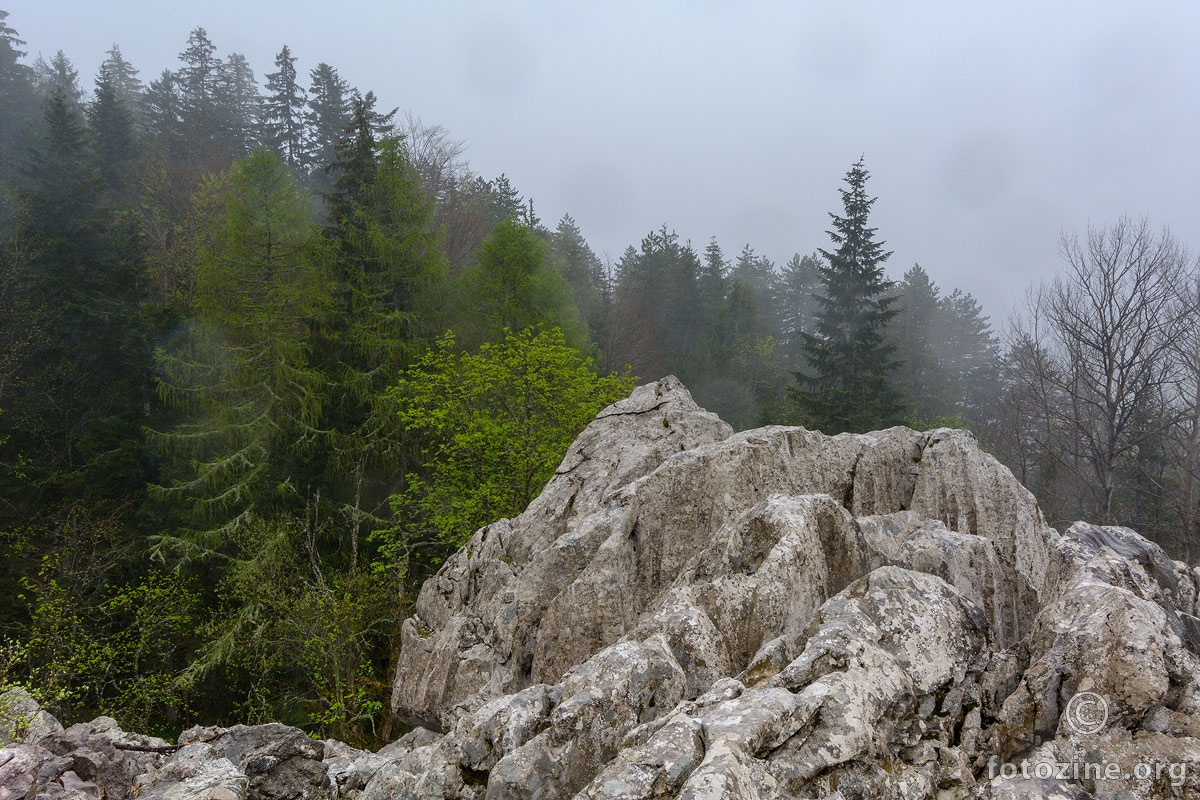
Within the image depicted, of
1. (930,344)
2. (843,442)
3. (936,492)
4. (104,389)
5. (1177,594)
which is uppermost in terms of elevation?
(930,344)

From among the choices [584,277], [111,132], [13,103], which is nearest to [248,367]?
[111,132]

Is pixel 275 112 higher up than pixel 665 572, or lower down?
higher up

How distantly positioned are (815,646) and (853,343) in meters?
35.6

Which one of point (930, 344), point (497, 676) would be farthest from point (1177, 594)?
point (930, 344)

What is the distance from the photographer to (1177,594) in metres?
8.74

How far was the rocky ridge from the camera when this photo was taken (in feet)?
18.4

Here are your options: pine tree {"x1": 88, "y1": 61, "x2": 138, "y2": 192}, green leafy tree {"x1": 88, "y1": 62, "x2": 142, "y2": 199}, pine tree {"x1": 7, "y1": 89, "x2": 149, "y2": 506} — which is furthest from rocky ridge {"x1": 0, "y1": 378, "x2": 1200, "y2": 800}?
pine tree {"x1": 88, "y1": 61, "x2": 138, "y2": 192}

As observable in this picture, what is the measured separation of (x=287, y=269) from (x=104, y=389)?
10679mm

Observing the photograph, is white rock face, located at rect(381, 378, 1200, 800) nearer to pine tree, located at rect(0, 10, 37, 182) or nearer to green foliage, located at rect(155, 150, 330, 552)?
green foliage, located at rect(155, 150, 330, 552)

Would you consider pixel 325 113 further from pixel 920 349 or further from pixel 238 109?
pixel 920 349

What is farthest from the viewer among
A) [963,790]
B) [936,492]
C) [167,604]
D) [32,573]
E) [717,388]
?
[717,388]

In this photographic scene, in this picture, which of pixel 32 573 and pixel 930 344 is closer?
pixel 32 573

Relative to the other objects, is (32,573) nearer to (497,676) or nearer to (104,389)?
(104,389)

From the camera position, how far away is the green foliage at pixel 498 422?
75.3ft
